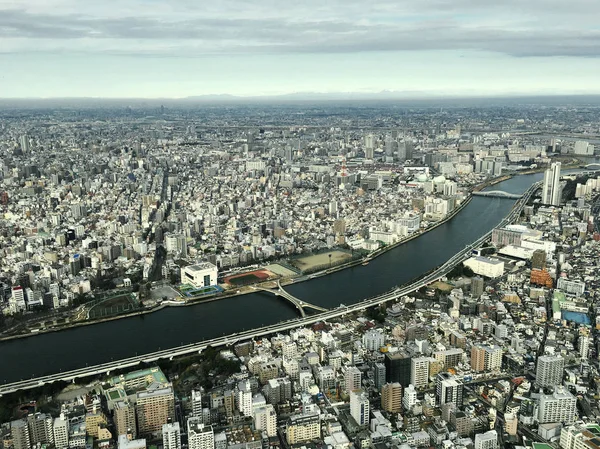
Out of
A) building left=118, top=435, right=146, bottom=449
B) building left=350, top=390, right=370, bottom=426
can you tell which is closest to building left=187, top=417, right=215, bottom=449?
building left=118, top=435, right=146, bottom=449

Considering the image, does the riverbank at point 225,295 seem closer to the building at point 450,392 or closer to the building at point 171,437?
the building at point 171,437

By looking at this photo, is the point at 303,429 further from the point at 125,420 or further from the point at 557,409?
the point at 557,409

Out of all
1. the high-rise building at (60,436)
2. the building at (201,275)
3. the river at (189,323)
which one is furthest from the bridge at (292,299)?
the high-rise building at (60,436)

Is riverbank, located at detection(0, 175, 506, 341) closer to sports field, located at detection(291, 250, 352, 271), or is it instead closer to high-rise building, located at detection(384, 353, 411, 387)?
sports field, located at detection(291, 250, 352, 271)

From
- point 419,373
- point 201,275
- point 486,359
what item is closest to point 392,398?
point 419,373

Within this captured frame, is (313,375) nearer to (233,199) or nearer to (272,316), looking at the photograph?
(272,316)
